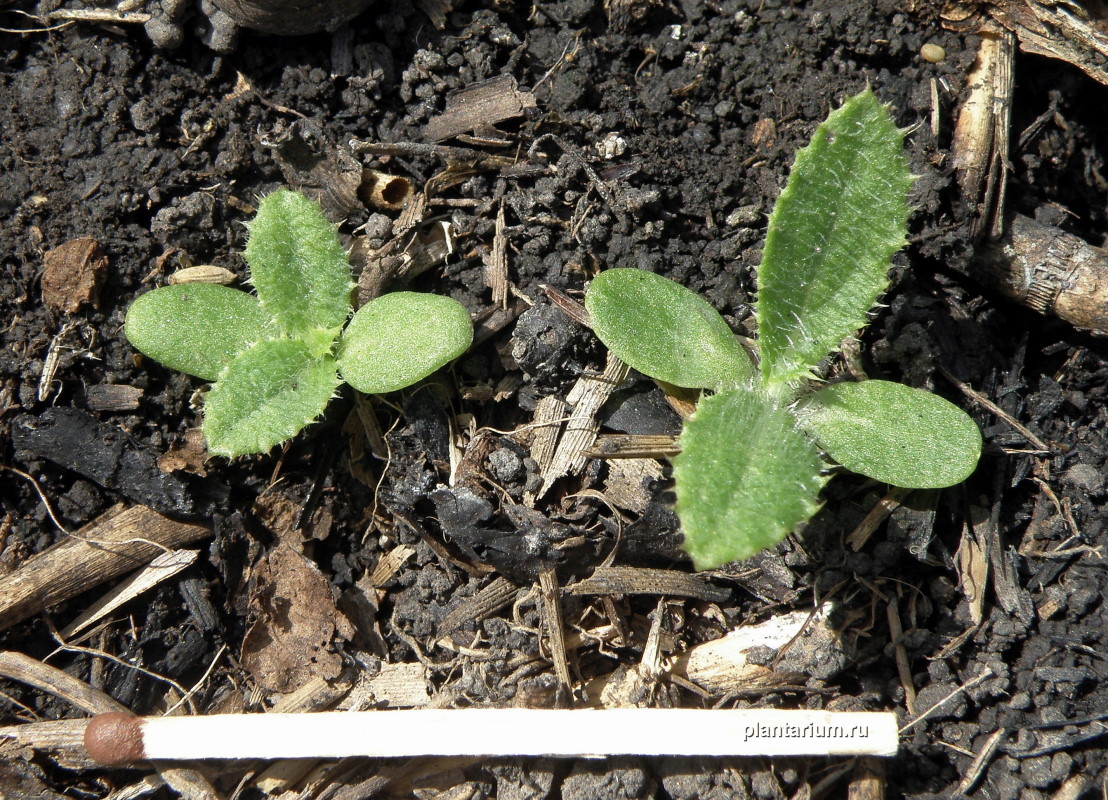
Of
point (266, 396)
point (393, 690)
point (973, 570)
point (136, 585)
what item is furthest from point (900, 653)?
point (136, 585)

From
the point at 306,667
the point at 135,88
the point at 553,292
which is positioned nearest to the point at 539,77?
the point at 553,292

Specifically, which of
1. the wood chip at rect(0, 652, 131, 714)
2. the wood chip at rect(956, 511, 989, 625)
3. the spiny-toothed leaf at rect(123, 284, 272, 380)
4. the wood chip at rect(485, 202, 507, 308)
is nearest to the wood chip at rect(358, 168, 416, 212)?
the wood chip at rect(485, 202, 507, 308)

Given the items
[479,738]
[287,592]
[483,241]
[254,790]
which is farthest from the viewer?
[483,241]

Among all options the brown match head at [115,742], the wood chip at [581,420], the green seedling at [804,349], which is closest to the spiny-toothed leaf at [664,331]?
the green seedling at [804,349]

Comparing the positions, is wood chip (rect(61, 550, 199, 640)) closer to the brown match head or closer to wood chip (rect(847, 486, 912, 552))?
the brown match head

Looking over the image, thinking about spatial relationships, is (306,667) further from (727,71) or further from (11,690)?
(727,71)

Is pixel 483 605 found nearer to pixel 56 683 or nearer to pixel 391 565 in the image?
pixel 391 565

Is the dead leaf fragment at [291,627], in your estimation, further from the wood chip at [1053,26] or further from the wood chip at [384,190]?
the wood chip at [1053,26]
